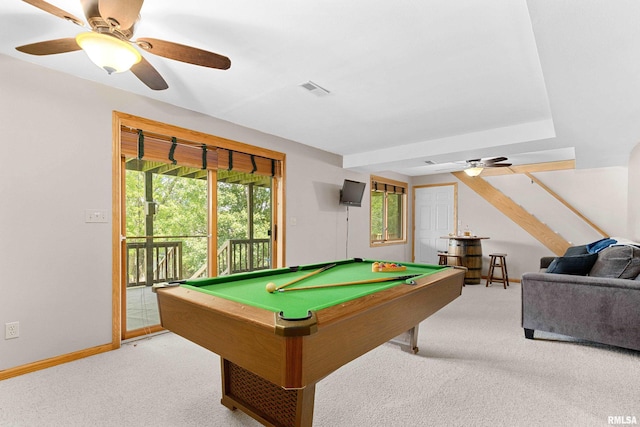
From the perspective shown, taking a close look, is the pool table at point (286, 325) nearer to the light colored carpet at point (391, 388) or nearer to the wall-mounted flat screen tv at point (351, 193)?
the light colored carpet at point (391, 388)

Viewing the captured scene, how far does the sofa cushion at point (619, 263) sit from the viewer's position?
285 centimetres

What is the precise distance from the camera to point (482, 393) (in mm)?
2109

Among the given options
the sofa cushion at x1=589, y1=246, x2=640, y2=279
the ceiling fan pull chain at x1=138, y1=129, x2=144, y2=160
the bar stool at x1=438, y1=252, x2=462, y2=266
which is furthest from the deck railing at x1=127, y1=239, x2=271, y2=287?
the sofa cushion at x1=589, y1=246, x2=640, y2=279

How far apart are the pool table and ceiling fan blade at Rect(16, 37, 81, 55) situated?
142 centimetres

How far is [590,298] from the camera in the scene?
280cm

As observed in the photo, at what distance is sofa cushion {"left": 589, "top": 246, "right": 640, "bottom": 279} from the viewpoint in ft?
9.34

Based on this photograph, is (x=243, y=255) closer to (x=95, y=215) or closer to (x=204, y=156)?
(x=204, y=156)

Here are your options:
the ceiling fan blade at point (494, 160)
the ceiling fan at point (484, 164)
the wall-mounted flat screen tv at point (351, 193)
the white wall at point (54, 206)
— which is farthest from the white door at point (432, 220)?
the white wall at point (54, 206)

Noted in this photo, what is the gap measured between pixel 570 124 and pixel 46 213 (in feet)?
15.4

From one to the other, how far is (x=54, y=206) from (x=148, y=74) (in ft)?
4.76

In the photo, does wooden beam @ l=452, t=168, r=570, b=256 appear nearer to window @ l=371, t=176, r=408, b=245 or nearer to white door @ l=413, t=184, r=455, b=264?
white door @ l=413, t=184, r=455, b=264

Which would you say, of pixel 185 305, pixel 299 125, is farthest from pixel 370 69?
pixel 185 305

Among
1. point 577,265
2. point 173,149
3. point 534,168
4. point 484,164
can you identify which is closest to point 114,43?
point 173,149

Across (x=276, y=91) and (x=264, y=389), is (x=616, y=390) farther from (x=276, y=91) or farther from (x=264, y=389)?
(x=276, y=91)
